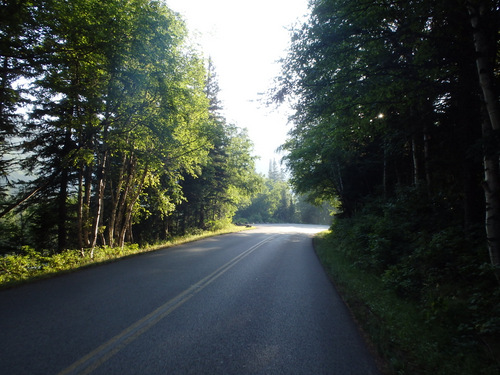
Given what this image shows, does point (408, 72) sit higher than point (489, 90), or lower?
higher

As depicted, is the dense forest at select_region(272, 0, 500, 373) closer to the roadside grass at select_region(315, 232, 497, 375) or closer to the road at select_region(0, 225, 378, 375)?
the roadside grass at select_region(315, 232, 497, 375)

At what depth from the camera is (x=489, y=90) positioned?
15.1ft

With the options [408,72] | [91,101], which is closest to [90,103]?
[91,101]

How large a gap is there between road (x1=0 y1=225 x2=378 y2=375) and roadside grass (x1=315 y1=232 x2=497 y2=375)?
0.27 metres

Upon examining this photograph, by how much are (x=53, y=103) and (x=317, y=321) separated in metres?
13.7

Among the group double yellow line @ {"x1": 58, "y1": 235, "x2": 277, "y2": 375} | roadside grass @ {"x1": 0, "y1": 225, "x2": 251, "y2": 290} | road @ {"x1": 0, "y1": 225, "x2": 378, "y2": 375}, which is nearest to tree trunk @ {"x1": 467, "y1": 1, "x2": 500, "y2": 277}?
road @ {"x1": 0, "y1": 225, "x2": 378, "y2": 375}

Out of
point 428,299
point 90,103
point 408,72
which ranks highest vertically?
point 90,103

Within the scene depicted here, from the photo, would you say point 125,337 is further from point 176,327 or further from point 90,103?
point 90,103

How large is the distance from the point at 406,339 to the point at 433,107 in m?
5.61

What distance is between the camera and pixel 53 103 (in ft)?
39.0

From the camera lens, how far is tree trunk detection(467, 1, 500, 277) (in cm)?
Answer: 452

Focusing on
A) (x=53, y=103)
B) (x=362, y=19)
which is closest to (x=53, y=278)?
(x=53, y=103)

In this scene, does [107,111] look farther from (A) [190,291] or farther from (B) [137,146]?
(A) [190,291]

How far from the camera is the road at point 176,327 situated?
3.14 metres
